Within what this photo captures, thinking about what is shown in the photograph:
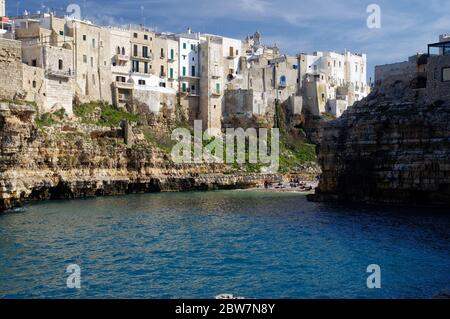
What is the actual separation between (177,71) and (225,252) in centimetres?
5498

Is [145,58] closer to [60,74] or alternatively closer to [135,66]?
[135,66]

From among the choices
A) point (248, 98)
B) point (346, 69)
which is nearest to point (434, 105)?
point (248, 98)

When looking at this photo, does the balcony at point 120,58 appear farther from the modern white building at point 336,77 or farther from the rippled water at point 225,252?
the modern white building at point 336,77

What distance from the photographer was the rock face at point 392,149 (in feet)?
143

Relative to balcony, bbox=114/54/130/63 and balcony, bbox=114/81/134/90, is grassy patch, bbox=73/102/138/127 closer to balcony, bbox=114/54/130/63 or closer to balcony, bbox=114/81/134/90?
balcony, bbox=114/81/134/90

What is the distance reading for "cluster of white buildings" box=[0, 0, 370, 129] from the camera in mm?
63406

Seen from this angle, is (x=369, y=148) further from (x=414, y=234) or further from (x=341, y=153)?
(x=414, y=234)

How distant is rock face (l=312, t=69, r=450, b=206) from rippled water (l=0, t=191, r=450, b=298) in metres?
2.97

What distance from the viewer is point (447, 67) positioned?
45.1 meters

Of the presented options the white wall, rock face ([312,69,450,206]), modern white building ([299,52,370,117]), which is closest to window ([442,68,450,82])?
rock face ([312,69,450,206])

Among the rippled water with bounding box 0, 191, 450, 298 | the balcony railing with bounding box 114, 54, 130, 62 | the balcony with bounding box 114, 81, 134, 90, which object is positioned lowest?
the rippled water with bounding box 0, 191, 450, 298

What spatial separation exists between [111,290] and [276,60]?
2942 inches

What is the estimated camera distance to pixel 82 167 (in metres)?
61.2

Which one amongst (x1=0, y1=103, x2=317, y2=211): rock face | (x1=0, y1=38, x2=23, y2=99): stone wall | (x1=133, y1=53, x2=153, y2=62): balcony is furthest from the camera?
(x1=133, y1=53, x2=153, y2=62): balcony
